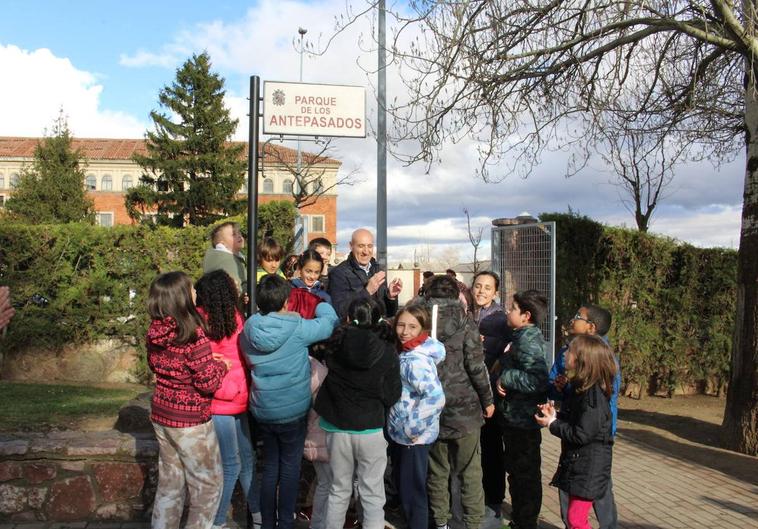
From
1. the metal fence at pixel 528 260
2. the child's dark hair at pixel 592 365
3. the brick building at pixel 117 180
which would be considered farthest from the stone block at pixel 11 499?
the brick building at pixel 117 180

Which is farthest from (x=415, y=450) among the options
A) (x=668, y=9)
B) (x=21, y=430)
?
(x=668, y=9)

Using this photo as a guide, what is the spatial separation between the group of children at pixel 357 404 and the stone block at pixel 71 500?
82 cm

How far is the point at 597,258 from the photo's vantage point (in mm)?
10438

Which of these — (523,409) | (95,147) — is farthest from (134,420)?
(95,147)

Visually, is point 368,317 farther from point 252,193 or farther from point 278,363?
point 252,193

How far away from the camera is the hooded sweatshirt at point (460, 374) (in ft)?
14.3

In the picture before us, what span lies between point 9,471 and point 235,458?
1.58 meters

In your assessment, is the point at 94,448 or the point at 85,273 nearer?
the point at 94,448

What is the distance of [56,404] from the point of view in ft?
25.5

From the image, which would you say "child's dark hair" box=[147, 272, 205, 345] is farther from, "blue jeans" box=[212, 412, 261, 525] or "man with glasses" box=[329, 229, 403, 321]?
"man with glasses" box=[329, 229, 403, 321]

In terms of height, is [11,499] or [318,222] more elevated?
[318,222]

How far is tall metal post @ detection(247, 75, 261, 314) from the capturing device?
14.2 feet

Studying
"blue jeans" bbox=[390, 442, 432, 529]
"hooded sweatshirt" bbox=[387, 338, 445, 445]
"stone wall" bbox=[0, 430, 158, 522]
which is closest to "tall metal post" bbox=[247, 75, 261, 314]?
"hooded sweatshirt" bbox=[387, 338, 445, 445]

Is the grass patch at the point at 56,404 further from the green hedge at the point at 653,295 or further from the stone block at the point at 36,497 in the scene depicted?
the green hedge at the point at 653,295
